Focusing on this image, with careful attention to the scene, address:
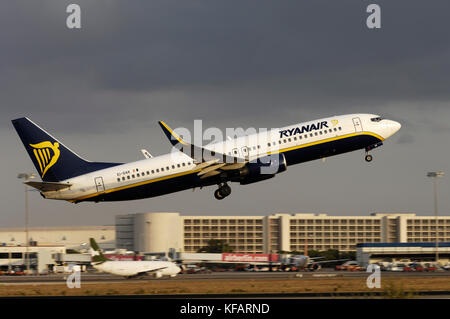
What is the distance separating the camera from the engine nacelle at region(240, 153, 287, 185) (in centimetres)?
7638

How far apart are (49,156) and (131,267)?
20530mm

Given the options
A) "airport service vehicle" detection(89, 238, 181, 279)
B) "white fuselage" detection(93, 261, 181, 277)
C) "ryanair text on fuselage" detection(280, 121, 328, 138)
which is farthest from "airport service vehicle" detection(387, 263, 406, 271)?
"ryanair text on fuselage" detection(280, 121, 328, 138)

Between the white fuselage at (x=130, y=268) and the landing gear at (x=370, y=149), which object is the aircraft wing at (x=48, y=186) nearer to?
the white fuselage at (x=130, y=268)

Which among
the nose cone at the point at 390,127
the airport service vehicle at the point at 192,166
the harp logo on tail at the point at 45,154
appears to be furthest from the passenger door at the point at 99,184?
the nose cone at the point at 390,127

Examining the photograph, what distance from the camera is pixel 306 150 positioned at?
77938 mm

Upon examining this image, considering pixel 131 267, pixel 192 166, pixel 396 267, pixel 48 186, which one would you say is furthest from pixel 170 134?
pixel 396 267

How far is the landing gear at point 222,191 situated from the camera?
262 feet

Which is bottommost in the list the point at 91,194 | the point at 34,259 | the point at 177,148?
the point at 34,259

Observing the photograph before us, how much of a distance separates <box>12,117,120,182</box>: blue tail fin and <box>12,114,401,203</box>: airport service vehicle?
0.36ft

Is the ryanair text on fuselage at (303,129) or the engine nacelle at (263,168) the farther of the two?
the ryanair text on fuselage at (303,129)

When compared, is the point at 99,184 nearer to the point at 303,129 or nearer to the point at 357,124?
the point at 303,129
